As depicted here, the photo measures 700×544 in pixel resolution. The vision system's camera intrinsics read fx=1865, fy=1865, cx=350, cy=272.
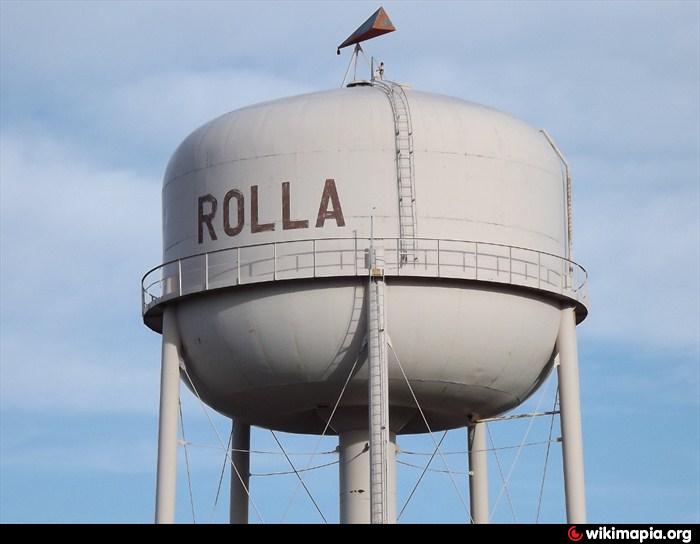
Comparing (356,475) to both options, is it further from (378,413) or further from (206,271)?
(206,271)

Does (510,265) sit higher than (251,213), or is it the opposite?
(251,213)

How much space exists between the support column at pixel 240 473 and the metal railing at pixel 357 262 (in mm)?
3585

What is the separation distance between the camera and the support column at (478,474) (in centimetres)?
3212

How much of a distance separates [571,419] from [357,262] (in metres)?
4.33

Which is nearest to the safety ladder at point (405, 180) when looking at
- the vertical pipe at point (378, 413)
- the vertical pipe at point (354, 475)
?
the vertical pipe at point (378, 413)

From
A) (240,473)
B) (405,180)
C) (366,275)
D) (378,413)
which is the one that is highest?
(405,180)

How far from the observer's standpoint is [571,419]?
2925 cm

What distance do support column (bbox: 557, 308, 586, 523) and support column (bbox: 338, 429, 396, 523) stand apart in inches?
112

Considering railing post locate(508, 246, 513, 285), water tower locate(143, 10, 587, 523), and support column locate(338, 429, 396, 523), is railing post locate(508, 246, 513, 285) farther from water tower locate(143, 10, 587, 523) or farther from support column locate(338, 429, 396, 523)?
support column locate(338, 429, 396, 523)

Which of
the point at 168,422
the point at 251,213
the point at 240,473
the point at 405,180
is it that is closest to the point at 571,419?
the point at 405,180

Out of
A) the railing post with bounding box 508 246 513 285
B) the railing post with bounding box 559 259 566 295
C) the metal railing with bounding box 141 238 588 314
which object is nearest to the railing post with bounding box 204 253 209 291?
the metal railing with bounding box 141 238 588 314

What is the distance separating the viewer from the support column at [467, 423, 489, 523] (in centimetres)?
3212

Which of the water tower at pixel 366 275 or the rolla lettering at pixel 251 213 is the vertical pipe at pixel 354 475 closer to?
the water tower at pixel 366 275
